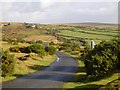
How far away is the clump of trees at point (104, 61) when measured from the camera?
27750 mm

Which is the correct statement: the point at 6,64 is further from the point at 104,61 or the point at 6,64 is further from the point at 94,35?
the point at 94,35

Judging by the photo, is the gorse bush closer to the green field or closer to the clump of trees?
the clump of trees

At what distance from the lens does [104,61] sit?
28.0 metres

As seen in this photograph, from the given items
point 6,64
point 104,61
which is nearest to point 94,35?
point 6,64

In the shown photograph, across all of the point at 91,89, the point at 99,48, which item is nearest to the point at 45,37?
the point at 99,48

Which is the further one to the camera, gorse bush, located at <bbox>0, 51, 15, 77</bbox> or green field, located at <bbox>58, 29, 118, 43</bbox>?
green field, located at <bbox>58, 29, 118, 43</bbox>

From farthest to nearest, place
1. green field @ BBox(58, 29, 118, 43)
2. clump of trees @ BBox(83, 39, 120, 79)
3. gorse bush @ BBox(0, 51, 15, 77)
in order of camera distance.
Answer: green field @ BBox(58, 29, 118, 43), gorse bush @ BBox(0, 51, 15, 77), clump of trees @ BBox(83, 39, 120, 79)

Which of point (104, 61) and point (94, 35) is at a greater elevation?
point (104, 61)

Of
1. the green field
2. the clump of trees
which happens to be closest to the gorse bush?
the clump of trees

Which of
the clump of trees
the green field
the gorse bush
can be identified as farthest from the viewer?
the green field

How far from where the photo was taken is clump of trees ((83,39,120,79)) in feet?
91.0

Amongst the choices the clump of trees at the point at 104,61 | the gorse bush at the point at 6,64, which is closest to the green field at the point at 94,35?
the clump of trees at the point at 104,61

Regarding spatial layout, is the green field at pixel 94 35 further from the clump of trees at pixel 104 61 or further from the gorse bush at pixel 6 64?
the gorse bush at pixel 6 64

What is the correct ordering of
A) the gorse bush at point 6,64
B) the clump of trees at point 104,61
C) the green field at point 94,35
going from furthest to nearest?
the green field at point 94,35 < the gorse bush at point 6,64 < the clump of trees at point 104,61
